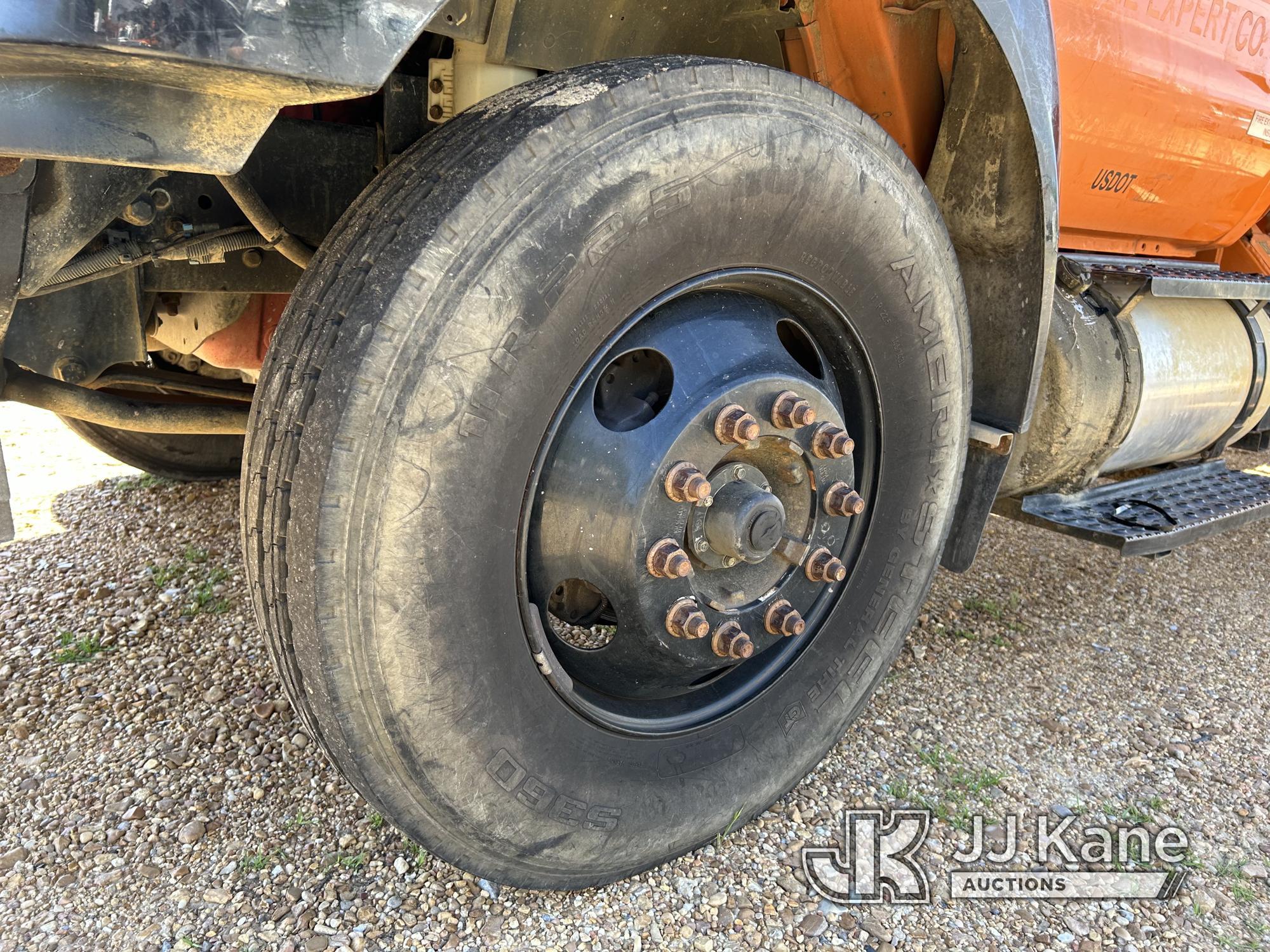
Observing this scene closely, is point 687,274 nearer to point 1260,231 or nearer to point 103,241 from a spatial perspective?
point 103,241

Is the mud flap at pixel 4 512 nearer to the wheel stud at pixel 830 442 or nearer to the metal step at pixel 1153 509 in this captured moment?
the wheel stud at pixel 830 442

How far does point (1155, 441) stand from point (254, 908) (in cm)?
294

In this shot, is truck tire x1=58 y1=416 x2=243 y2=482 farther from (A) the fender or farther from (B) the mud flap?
(A) the fender

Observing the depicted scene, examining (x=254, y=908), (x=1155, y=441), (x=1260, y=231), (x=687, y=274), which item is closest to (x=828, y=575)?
(x=687, y=274)

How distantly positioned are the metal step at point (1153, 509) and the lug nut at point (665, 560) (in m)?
1.57

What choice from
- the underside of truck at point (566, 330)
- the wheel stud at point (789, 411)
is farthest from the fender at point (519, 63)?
the wheel stud at point (789, 411)

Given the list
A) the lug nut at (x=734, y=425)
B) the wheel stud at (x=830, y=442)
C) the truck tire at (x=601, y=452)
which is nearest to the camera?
the truck tire at (x=601, y=452)

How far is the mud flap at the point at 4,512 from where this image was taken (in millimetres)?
1270

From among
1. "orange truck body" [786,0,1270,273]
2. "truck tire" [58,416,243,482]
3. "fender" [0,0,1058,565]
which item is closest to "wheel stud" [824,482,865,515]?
"fender" [0,0,1058,565]

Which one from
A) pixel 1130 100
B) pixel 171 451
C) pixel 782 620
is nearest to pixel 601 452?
pixel 782 620

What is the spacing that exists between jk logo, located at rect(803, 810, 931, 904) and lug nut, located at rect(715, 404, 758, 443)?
0.95 meters

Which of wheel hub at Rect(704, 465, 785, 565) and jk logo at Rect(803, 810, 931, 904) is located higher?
wheel hub at Rect(704, 465, 785, 565)

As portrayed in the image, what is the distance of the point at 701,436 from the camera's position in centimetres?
162

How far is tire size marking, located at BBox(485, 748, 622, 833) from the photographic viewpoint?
4.93 ft
